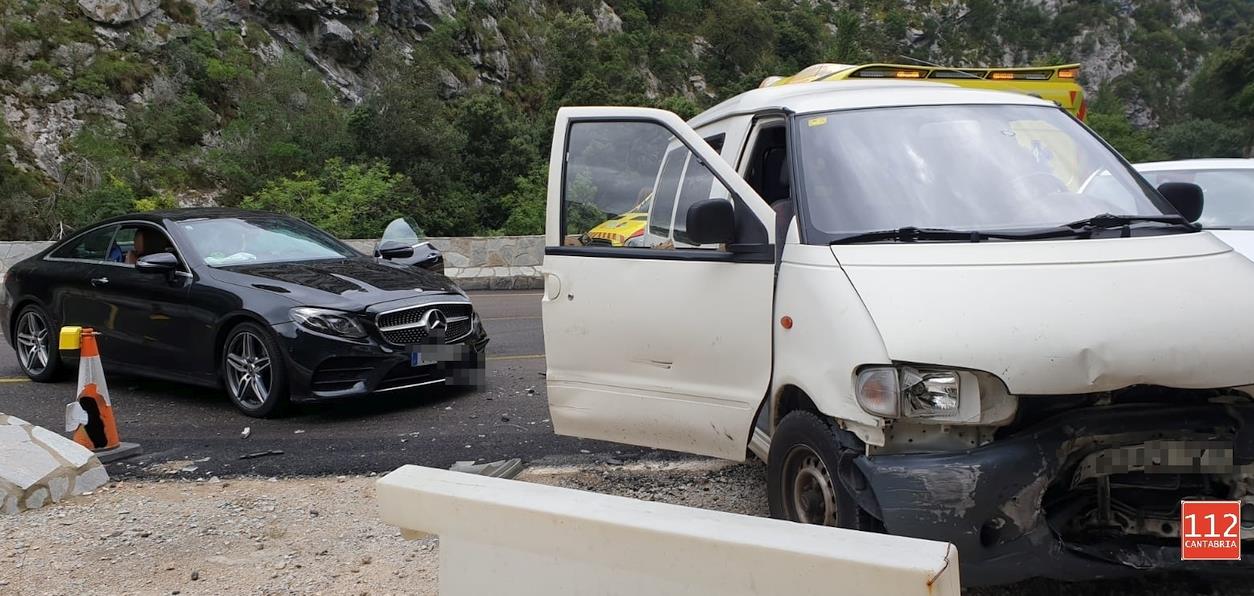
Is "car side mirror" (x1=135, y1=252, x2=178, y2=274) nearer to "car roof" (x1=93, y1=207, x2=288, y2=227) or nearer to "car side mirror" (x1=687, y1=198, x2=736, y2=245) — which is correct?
"car roof" (x1=93, y1=207, x2=288, y2=227)

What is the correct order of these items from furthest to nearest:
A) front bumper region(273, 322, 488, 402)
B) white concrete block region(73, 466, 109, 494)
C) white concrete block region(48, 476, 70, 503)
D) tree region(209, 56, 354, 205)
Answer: tree region(209, 56, 354, 205)
front bumper region(273, 322, 488, 402)
white concrete block region(73, 466, 109, 494)
white concrete block region(48, 476, 70, 503)

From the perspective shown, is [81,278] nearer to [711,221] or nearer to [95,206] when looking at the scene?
[711,221]

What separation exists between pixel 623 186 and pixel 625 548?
247 cm

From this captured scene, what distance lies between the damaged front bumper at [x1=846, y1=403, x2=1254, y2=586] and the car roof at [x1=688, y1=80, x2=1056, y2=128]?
1.84 meters

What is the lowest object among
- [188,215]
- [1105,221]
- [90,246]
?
[90,246]

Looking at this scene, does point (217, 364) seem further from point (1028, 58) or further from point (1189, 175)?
point (1028, 58)

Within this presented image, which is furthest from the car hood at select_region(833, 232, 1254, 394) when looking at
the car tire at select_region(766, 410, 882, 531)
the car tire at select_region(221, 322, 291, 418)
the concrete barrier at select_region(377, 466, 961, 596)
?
the car tire at select_region(221, 322, 291, 418)

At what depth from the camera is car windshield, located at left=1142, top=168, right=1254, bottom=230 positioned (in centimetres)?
699

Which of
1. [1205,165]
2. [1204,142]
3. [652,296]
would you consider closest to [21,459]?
[652,296]

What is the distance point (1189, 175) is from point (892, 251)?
5.16m

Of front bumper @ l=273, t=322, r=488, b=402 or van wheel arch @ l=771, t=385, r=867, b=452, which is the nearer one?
van wheel arch @ l=771, t=385, r=867, b=452

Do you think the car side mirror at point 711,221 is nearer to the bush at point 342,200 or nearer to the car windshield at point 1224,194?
the car windshield at point 1224,194

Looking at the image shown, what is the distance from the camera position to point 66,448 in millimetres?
5254

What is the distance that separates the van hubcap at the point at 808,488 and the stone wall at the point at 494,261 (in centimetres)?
1400
